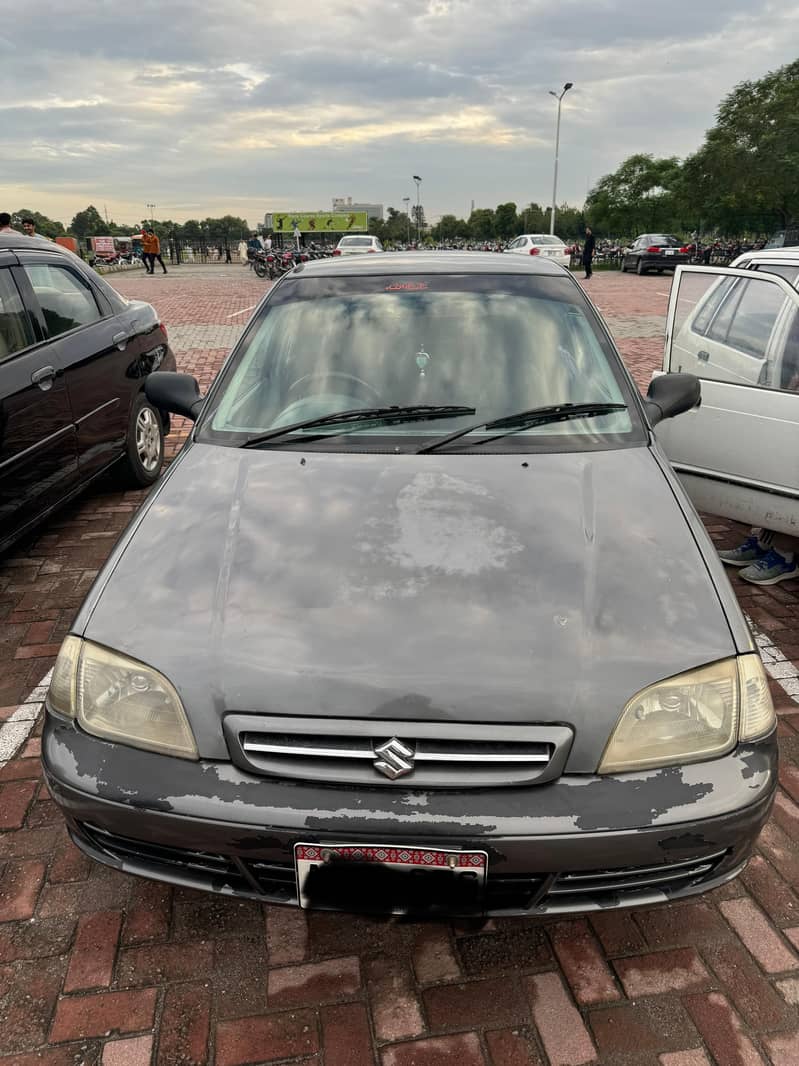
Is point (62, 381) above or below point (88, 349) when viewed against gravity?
below

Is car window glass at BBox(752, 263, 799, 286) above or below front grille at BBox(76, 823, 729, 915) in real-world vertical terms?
above

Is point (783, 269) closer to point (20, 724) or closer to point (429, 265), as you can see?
point (429, 265)

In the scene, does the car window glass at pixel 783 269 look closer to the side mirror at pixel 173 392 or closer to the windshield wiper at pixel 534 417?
the windshield wiper at pixel 534 417

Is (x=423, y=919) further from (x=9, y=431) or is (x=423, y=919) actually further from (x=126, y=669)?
(x=9, y=431)

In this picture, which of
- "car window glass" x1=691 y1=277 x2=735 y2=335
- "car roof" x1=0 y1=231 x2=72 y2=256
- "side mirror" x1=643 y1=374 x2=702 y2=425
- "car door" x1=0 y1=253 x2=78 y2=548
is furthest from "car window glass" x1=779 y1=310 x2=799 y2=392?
"car roof" x1=0 y1=231 x2=72 y2=256

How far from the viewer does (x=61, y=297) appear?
4543 mm

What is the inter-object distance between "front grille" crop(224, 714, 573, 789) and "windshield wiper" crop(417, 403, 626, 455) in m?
1.12

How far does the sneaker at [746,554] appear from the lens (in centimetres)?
433

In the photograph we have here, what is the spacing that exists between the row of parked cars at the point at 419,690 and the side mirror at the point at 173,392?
0.67 meters

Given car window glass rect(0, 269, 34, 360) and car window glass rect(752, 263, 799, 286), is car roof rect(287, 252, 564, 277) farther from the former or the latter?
car window glass rect(0, 269, 34, 360)

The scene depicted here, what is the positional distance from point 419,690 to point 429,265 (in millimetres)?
2167

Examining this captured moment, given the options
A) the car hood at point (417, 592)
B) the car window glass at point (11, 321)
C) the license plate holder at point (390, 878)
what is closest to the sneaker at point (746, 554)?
the car hood at point (417, 592)

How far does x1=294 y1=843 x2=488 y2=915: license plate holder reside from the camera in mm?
1582

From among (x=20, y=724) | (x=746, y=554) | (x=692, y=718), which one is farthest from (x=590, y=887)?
(x=746, y=554)
